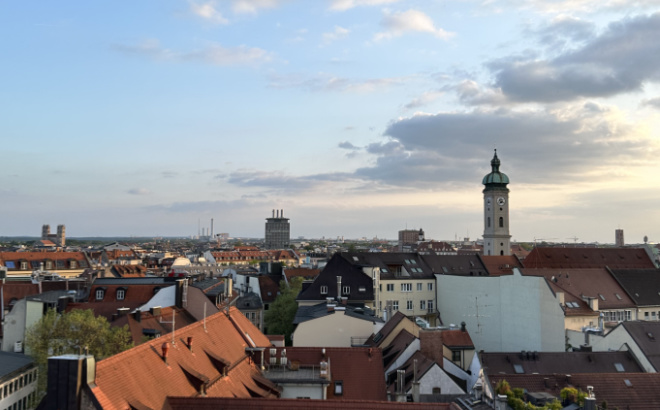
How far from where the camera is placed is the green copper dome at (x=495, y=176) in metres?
138

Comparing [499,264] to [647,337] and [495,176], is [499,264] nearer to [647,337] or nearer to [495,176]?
[495,176]

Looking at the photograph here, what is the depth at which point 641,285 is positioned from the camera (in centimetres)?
7912

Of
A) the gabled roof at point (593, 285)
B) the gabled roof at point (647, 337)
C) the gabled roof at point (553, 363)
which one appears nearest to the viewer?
the gabled roof at point (553, 363)

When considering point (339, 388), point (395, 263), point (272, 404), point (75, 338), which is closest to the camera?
point (272, 404)

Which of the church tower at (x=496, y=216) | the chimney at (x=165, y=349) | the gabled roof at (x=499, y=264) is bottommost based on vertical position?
the chimney at (x=165, y=349)

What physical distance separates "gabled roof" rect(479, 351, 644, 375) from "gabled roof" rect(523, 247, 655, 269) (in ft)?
212

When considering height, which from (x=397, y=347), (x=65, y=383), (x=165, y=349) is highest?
(x=65, y=383)

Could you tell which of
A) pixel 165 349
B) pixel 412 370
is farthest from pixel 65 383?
pixel 412 370

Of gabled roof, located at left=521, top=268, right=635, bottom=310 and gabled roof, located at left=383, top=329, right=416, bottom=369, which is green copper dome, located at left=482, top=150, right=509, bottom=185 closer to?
gabled roof, located at left=521, top=268, right=635, bottom=310

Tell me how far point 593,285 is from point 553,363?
35.1 m

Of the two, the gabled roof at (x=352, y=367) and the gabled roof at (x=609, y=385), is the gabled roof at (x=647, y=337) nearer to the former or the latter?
the gabled roof at (x=609, y=385)

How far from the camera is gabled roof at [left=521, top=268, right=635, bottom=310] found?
7200 centimetres

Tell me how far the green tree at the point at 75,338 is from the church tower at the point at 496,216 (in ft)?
363

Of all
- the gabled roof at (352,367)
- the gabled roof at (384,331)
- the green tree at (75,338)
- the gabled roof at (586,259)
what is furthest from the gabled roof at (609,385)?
the gabled roof at (586,259)
